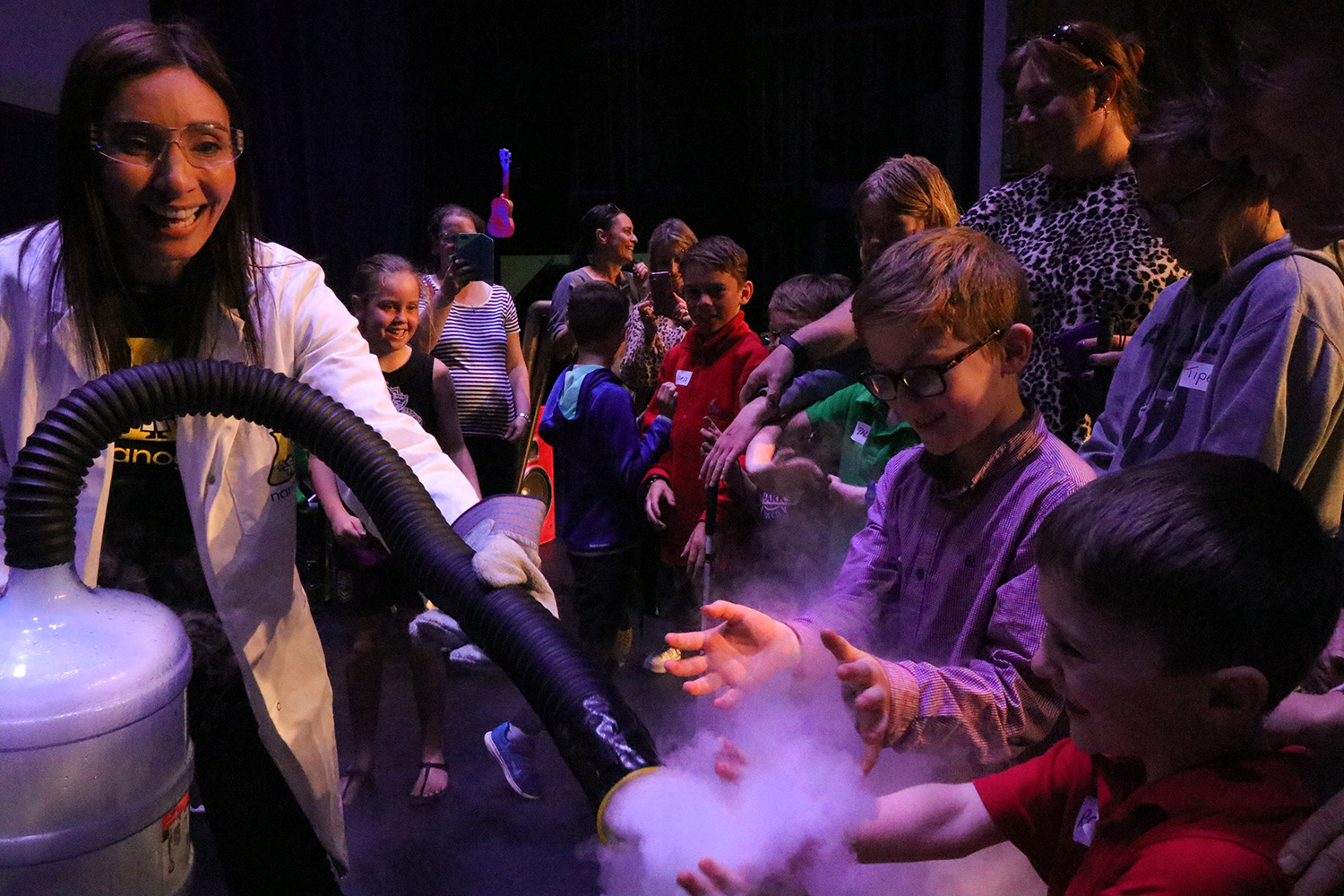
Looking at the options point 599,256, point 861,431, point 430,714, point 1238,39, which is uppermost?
point 1238,39

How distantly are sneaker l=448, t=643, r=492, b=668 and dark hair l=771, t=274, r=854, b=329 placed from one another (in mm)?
2307

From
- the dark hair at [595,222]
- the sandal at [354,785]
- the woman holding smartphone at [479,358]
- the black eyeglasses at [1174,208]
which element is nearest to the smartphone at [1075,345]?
the black eyeglasses at [1174,208]

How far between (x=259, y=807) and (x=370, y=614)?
5.04 feet

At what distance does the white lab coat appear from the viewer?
1.45m

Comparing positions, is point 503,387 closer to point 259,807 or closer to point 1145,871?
point 259,807

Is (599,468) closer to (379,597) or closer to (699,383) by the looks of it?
(699,383)

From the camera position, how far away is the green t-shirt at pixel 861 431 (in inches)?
94.1

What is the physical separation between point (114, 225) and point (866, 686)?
1.38 metres

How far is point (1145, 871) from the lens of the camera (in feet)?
2.65

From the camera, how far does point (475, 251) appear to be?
4.24 m

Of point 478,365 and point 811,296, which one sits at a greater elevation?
point 811,296

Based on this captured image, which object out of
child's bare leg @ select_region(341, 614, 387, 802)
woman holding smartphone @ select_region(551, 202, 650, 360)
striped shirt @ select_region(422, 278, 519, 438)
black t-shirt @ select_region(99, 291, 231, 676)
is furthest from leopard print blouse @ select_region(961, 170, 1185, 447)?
woman holding smartphone @ select_region(551, 202, 650, 360)

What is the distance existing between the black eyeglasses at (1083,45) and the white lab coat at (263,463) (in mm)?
1662

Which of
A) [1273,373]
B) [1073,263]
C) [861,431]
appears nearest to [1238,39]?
[1273,373]
